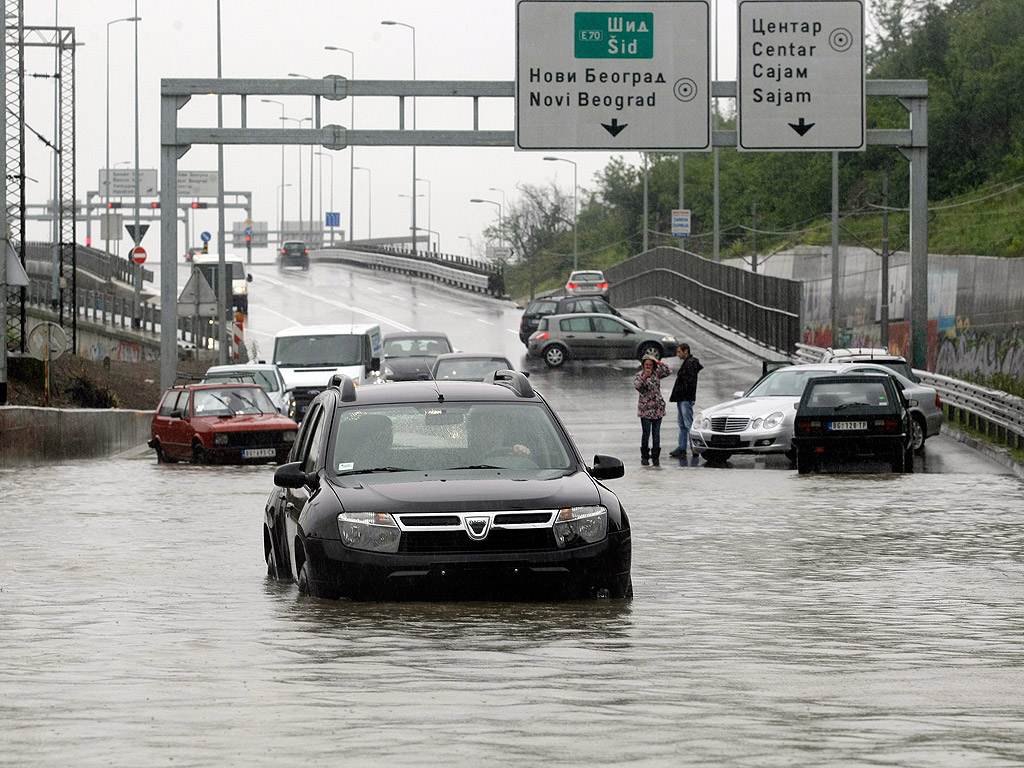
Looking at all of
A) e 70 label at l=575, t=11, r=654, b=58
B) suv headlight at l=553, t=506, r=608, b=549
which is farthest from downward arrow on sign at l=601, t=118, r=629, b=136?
suv headlight at l=553, t=506, r=608, b=549

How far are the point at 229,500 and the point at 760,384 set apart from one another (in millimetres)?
10383

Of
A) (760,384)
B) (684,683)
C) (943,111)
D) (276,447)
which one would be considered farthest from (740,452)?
(943,111)

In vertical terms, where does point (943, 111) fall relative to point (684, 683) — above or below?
above

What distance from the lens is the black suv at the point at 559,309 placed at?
53.6m

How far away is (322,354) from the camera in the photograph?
36531 millimetres

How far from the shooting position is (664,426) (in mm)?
33906

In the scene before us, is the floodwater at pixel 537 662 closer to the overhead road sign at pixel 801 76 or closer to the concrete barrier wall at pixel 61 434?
the concrete barrier wall at pixel 61 434

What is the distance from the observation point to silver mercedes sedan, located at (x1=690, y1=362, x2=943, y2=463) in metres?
25.8

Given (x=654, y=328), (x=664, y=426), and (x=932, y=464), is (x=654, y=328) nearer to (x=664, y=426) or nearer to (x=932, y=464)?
(x=664, y=426)

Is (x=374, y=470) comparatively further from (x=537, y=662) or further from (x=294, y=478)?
(x=537, y=662)

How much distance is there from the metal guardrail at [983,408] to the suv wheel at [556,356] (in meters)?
17.4

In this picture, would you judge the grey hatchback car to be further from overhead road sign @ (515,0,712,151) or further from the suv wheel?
overhead road sign @ (515,0,712,151)

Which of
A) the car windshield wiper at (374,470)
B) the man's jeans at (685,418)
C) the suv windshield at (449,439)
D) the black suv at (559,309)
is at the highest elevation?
the black suv at (559,309)

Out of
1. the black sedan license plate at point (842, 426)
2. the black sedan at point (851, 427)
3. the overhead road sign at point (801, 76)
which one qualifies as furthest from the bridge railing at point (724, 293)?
the black sedan license plate at point (842, 426)
